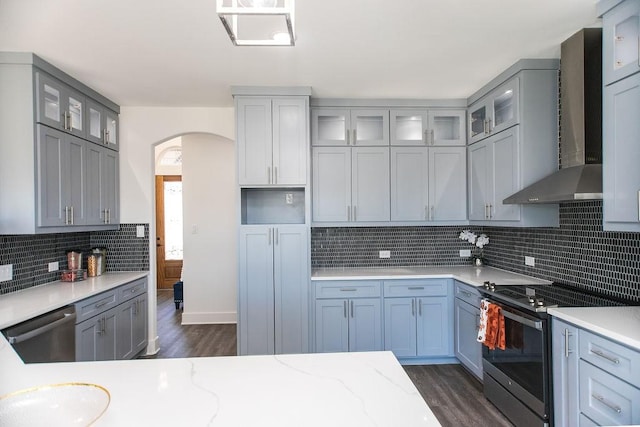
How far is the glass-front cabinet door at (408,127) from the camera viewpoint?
358cm

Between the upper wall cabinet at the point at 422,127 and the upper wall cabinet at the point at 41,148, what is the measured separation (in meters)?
3.00

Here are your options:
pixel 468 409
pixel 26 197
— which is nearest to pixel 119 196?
pixel 26 197

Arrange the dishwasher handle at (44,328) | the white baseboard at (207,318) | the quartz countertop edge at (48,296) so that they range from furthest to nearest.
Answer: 1. the white baseboard at (207,318)
2. the quartz countertop edge at (48,296)
3. the dishwasher handle at (44,328)

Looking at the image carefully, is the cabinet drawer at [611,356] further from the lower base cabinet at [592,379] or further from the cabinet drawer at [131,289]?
the cabinet drawer at [131,289]

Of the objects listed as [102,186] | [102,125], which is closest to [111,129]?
[102,125]

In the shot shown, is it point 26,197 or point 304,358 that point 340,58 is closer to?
point 304,358

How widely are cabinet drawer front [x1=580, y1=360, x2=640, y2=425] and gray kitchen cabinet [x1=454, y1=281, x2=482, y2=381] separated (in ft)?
3.40

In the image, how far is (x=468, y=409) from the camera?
2568 mm

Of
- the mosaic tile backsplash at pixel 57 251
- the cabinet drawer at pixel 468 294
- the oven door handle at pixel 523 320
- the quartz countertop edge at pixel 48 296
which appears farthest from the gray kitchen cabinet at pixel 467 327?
the mosaic tile backsplash at pixel 57 251

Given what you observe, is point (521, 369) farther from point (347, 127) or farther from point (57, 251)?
point (57, 251)

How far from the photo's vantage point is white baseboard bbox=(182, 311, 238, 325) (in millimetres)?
4691

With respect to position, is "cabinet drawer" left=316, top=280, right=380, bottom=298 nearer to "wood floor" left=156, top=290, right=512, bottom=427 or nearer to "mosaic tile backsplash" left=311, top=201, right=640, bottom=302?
"mosaic tile backsplash" left=311, top=201, right=640, bottom=302

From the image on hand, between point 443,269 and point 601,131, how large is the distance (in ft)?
6.27

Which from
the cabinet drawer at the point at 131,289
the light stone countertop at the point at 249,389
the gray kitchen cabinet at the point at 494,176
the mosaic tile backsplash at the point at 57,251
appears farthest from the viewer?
the cabinet drawer at the point at 131,289
